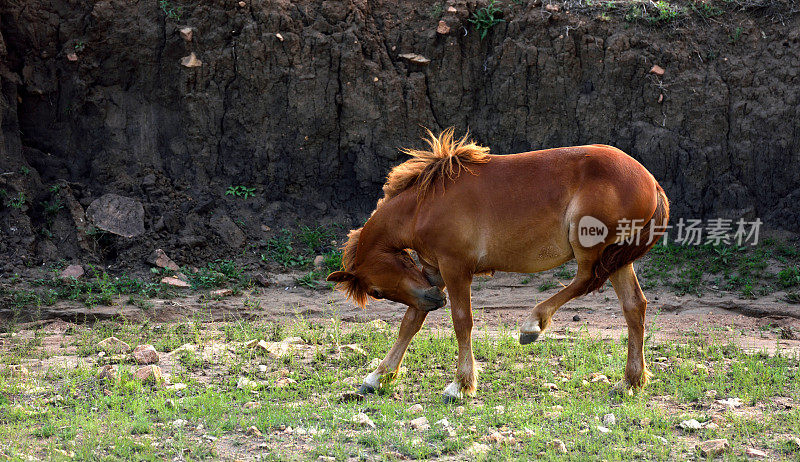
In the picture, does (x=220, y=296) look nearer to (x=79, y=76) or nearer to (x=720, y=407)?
(x=79, y=76)

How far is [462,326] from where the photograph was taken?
18.2ft

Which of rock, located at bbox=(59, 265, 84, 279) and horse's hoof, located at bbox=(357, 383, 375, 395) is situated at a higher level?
horse's hoof, located at bbox=(357, 383, 375, 395)

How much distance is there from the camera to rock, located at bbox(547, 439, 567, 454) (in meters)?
4.23

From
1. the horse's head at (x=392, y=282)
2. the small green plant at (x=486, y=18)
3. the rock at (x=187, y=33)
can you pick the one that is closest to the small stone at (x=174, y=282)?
the rock at (x=187, y=33)

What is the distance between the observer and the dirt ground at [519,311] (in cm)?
781

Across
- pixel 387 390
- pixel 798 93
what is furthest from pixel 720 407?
pixel 798 93

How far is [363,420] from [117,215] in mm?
6635

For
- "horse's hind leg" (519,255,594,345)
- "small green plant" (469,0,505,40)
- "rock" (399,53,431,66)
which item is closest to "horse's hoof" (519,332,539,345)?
"horse's hind leg" (519,255,594,345)

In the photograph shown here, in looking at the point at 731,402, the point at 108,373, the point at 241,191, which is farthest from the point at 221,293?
the point at 731,402

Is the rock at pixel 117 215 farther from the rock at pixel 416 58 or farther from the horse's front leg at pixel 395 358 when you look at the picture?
the horse's front leg at pixel 395 358

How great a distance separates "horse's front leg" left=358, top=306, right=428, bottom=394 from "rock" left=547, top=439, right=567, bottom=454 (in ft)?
5.52

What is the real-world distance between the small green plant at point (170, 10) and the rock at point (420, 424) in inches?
338

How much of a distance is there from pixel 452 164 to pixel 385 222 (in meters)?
0.70

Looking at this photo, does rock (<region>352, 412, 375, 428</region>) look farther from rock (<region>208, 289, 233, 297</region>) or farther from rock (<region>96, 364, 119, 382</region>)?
rock (<region>208, 289, 233, 297</region>)
